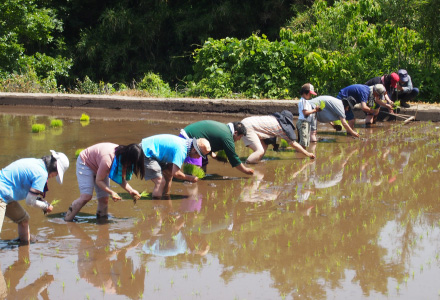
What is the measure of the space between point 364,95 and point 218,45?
617cm

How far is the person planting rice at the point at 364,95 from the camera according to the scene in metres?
13.1

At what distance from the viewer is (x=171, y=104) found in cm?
1658

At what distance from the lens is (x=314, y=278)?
5562 mm

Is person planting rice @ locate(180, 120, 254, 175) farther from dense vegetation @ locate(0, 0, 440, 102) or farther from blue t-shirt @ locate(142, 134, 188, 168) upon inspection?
dense vegetation @ locate(0, 0, 440, 102)

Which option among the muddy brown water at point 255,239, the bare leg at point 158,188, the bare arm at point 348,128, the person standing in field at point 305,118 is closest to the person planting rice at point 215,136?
the muddy brown water at point 255,239

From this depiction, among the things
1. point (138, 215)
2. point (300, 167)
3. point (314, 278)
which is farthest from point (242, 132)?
point (314, 278)

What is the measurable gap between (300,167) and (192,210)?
292cm

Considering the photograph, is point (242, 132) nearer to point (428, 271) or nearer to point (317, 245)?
point (317, 245)

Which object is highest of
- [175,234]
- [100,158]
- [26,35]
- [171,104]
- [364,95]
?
[26,35]

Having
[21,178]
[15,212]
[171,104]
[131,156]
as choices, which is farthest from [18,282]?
[171,104]

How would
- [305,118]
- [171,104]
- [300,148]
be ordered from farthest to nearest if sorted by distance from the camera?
[171,104], [305,118], [300,148]

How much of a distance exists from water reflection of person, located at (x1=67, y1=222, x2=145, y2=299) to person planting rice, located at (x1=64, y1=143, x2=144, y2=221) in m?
0.45

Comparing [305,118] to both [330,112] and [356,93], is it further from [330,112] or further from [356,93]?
[356,93]

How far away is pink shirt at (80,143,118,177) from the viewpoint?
22.9 ft
